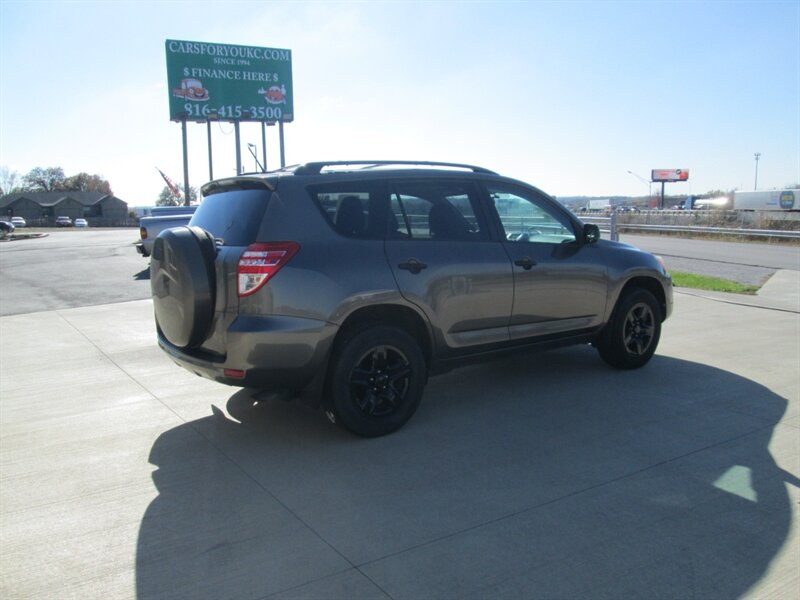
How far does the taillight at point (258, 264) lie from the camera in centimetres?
399

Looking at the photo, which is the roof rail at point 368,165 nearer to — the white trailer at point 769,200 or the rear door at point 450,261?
the rear door at point 450,261

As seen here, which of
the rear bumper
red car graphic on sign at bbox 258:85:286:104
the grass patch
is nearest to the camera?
the rear bumper

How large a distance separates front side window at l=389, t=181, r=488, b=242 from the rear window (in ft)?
3.12

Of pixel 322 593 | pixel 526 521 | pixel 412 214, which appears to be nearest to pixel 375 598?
pixel 322 593

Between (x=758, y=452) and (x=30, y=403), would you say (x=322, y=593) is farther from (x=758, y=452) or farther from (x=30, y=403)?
(x=30, y=403)

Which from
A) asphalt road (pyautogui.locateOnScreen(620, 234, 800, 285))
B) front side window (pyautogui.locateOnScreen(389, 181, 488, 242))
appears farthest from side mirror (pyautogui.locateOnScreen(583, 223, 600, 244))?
asphalt road (pyautogui.locateOnScreen(620, 234, 800, 285))

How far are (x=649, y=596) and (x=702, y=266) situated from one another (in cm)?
1631

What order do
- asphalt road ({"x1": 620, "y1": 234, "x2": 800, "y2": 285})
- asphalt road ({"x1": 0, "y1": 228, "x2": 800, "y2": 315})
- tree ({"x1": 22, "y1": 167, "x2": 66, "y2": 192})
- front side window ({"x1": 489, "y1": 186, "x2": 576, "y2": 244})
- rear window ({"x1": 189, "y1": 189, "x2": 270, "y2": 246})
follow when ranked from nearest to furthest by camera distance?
rear window ({"x1": 189, "y1": 189, "x2": 270, "y2": 246}), front side window ({"x1": 489, "y1": 186, "x2": 576, "y2": 244}), asphalt road ({"x1": 0, "y1": 228, "x2": 800, "y2": 315}), asphalt road ({"x1": 620, "y1": 234, "x2": 800, "y2": 285}), tree ({"x1": 22, "y1": 167, "x2": 66, "y2": 192})

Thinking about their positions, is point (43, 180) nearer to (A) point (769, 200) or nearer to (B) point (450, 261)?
(A) point (769, 200)

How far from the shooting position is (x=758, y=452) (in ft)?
13.8

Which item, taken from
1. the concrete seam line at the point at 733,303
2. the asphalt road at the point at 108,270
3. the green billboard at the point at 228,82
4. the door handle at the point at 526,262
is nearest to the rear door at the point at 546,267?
the door handle at the point at 526,262

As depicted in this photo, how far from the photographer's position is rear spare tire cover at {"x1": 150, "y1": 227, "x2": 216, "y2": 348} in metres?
4.07

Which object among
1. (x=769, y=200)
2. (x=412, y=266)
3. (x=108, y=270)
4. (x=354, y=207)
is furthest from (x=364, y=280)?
(x=769, y=200)

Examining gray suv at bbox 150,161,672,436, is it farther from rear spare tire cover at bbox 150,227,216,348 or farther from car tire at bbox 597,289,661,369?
car tire at bbox 597,289,661,369
